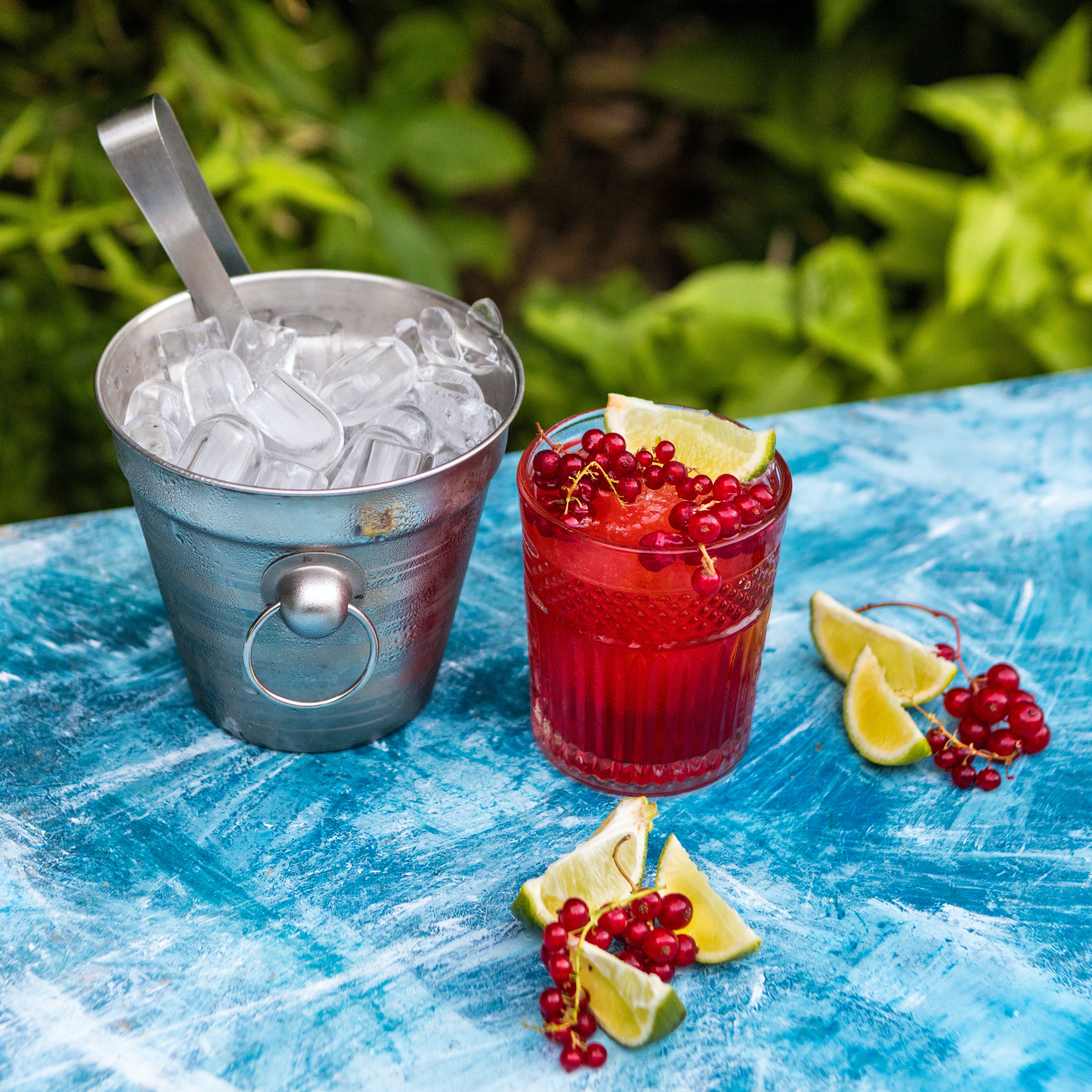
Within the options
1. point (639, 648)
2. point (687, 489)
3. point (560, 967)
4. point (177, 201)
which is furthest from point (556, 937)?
point (177, 201)

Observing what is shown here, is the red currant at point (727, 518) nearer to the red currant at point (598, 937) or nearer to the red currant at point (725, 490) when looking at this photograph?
the red currant at point (725, 490)

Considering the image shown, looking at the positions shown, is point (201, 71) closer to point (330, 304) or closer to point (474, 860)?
point (330, 304)

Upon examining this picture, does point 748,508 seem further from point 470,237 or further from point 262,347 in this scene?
point 470,237

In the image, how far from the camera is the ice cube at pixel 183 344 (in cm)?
106

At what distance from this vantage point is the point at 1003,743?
3.48ft

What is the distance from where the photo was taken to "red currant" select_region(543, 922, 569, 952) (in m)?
0.82

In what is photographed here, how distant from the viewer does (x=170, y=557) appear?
0.98m

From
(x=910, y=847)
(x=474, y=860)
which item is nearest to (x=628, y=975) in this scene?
(x=474, y=860)

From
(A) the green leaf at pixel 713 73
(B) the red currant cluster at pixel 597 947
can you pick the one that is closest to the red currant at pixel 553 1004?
(B) the red currant cluster at pixel 597 947

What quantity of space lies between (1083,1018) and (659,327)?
193 centimetres

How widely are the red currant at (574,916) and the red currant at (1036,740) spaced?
19.2 inches

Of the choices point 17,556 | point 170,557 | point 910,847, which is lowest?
point 910,847

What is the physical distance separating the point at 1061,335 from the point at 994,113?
478 millimetres

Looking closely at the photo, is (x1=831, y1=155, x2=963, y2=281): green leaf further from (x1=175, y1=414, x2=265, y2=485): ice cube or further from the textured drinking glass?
(x1=175, y1=414, x2=265, y2=485): ice cube
